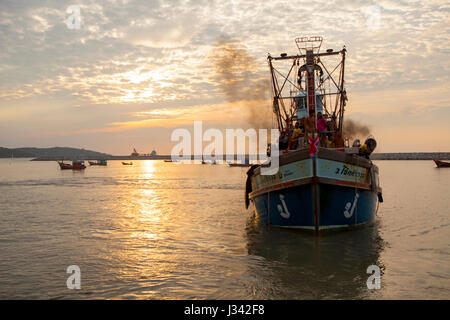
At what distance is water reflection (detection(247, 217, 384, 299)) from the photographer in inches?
344

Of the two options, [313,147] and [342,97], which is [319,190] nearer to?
[313,147]

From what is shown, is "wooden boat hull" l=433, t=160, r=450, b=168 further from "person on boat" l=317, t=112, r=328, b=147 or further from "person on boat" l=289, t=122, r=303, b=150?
"person on boat" l=289, t=122, r=303, b=150

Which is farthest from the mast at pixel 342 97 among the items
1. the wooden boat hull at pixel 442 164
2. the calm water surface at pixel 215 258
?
the wooden boat hull at pixel 442 164

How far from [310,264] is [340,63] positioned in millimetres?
12357

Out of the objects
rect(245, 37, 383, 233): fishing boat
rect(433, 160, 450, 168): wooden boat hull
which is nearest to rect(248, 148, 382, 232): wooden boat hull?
rect(245, 37, 383, 233): fishing boat

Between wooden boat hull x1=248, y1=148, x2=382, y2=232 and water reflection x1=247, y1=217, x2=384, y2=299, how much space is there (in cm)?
57

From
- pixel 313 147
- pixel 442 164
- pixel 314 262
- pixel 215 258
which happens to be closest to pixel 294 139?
pixel 313 147

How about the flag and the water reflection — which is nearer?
the water reflection

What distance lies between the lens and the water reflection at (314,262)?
874 cm

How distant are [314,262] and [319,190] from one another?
2.97 meters

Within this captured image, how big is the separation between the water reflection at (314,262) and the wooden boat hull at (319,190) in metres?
0.57

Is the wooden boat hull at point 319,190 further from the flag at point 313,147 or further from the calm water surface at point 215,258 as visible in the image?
the calm water surface at point 215,258
